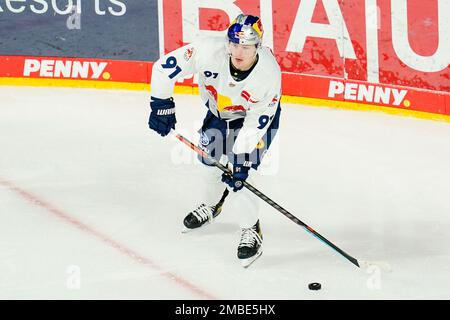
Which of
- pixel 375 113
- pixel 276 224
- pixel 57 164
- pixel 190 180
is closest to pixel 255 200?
pixel 276 224

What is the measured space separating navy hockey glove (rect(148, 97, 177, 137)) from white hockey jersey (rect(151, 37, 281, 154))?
4cm

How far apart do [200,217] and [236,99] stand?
85 cm

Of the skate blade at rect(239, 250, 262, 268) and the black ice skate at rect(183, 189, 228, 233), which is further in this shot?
the black ice skate at rect(183, 189, 228, 233)

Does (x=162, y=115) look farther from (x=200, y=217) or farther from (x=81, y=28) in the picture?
(x=81, y=28)

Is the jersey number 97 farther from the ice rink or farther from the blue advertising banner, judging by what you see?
the blue advertising banner

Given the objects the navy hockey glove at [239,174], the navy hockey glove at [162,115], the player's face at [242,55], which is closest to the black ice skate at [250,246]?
the navy hockey glove at [239,174]

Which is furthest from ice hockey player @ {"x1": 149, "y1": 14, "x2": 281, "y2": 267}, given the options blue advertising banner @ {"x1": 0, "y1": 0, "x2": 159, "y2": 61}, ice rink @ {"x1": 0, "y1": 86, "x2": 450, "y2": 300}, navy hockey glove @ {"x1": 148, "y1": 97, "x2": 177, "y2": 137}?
blue advertising banner @ {"x1": 0, "y1": 0, "x2": 159, "y2": 61}

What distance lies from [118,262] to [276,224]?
1.10 m

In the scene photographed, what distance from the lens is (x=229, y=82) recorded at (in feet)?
20.9

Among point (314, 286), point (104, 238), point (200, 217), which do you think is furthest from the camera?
point (200, 217)

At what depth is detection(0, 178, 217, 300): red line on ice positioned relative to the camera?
240 inches

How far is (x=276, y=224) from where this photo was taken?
23.0 feet

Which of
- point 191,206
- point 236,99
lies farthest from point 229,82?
point 191,206

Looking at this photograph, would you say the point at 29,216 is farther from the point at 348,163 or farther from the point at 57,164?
the point at 348,163
